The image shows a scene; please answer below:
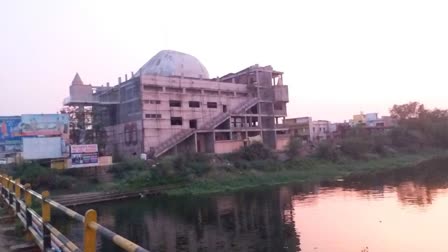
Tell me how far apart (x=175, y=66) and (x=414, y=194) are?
4330cm

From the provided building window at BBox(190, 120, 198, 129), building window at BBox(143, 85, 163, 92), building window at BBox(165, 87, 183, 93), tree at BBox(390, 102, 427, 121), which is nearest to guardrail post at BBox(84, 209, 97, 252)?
building window at BBox(143, 85, 163, 92)

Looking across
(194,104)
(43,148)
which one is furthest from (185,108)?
(43,148)

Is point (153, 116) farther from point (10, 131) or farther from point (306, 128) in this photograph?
point (306, 128)

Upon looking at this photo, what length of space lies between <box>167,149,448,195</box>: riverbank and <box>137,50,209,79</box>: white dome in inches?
841

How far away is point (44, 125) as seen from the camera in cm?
4591

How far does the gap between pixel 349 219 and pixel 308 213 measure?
3203 millimetres

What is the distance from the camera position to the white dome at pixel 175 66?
217 ft

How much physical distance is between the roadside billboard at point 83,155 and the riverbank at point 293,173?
838 centimetres

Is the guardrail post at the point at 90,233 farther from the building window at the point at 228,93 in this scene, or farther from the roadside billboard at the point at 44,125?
the building window at the point at 228,93

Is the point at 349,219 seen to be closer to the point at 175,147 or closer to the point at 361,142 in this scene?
the point at 175,147

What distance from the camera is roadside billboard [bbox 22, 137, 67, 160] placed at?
4384cm

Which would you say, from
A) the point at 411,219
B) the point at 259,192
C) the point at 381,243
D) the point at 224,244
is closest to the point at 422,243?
the point at 381,243

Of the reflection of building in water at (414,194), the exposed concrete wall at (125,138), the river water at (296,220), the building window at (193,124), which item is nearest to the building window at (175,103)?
the building window at (193,124)

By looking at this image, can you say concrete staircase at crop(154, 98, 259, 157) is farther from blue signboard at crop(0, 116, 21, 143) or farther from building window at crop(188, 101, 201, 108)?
blue signboard at crop(0, 116, 21, 143)
